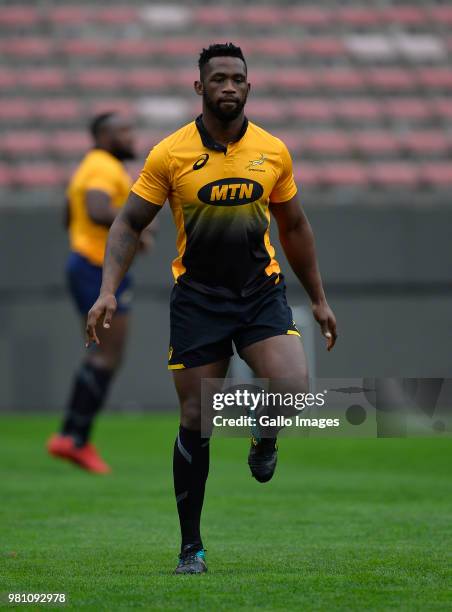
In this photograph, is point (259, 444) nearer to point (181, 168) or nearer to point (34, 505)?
point (181, 168)

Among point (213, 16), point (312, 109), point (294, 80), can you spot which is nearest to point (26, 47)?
point (213, 16)

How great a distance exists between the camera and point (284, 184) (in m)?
5.20

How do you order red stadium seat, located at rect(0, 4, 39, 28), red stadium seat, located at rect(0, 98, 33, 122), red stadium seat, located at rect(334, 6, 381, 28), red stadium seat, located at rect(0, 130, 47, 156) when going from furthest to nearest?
red stadium seat, located at rect(334, 6, 381, 28)
red stadium seat, located at rect(0, 4, 39, 28)
red stadium seat, located at rect(0, 98, 33, 122)
red stadium seat, located at rect(0, 130, 47, 156)

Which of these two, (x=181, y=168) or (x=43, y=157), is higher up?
(x=43, y=157)

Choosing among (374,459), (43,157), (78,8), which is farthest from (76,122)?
(374,459)

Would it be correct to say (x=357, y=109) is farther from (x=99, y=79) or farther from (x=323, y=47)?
(x=99, y=79)

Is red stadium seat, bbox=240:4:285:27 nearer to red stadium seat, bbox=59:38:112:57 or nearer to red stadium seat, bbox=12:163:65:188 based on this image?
red stadium seat, bbox=59:38:112:57

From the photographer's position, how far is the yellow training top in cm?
929

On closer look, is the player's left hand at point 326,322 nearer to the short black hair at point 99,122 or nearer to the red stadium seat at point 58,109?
the short black hair at point 99,122

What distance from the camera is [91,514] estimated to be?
6.89m

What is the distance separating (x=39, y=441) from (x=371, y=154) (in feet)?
20.6

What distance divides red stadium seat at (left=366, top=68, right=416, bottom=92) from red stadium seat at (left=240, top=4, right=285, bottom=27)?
161 cm

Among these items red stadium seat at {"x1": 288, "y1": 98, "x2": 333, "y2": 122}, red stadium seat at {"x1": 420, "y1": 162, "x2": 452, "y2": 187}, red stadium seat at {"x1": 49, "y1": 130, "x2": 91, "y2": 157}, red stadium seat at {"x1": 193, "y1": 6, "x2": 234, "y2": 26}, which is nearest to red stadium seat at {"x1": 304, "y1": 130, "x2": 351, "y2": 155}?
red stadium seat at {"x1": 288, "y1": 98, "x2": 333, "y2": 122}

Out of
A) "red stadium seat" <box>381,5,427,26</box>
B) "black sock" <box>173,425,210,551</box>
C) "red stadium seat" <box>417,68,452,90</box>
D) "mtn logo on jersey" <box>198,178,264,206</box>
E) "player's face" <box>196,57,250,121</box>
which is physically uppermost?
"red stadium seat" <box>381,5,427,26</box>
